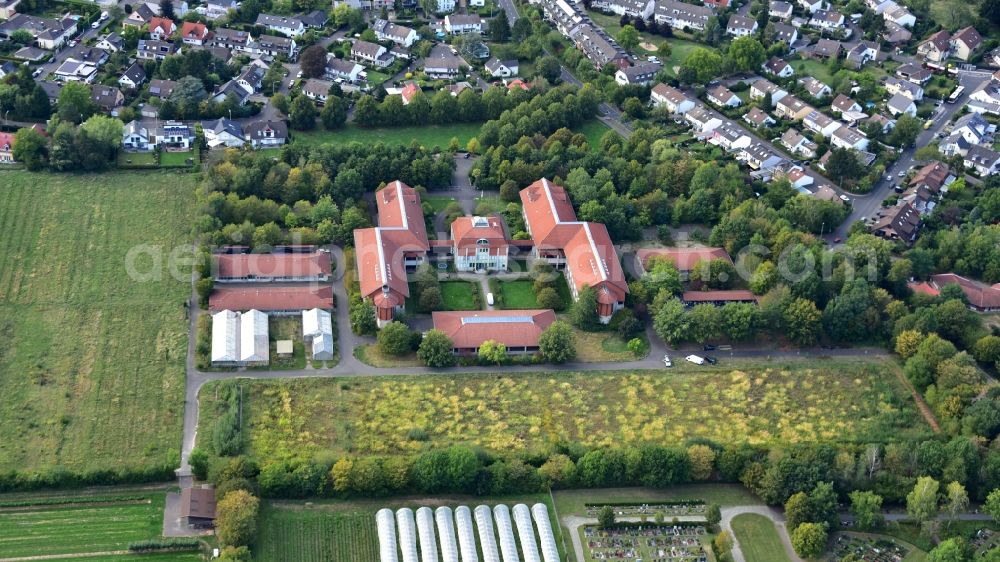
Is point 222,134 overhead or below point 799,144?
overhead

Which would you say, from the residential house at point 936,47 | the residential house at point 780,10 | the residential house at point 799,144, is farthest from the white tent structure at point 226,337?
the residential house at point 936,47

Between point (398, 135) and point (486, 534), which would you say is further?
point (398, 135)

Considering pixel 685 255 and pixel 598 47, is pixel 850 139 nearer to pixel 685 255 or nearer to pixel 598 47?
pixel 685 255

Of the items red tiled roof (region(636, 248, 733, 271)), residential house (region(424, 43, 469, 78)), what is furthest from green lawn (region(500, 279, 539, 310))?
residential house (region(424, 43, 469, 78))

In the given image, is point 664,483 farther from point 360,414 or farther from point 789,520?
point 360,414

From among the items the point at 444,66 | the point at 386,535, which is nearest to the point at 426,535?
the point at 386,535

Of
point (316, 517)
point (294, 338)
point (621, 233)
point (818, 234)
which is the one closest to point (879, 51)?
point (818, 234)
